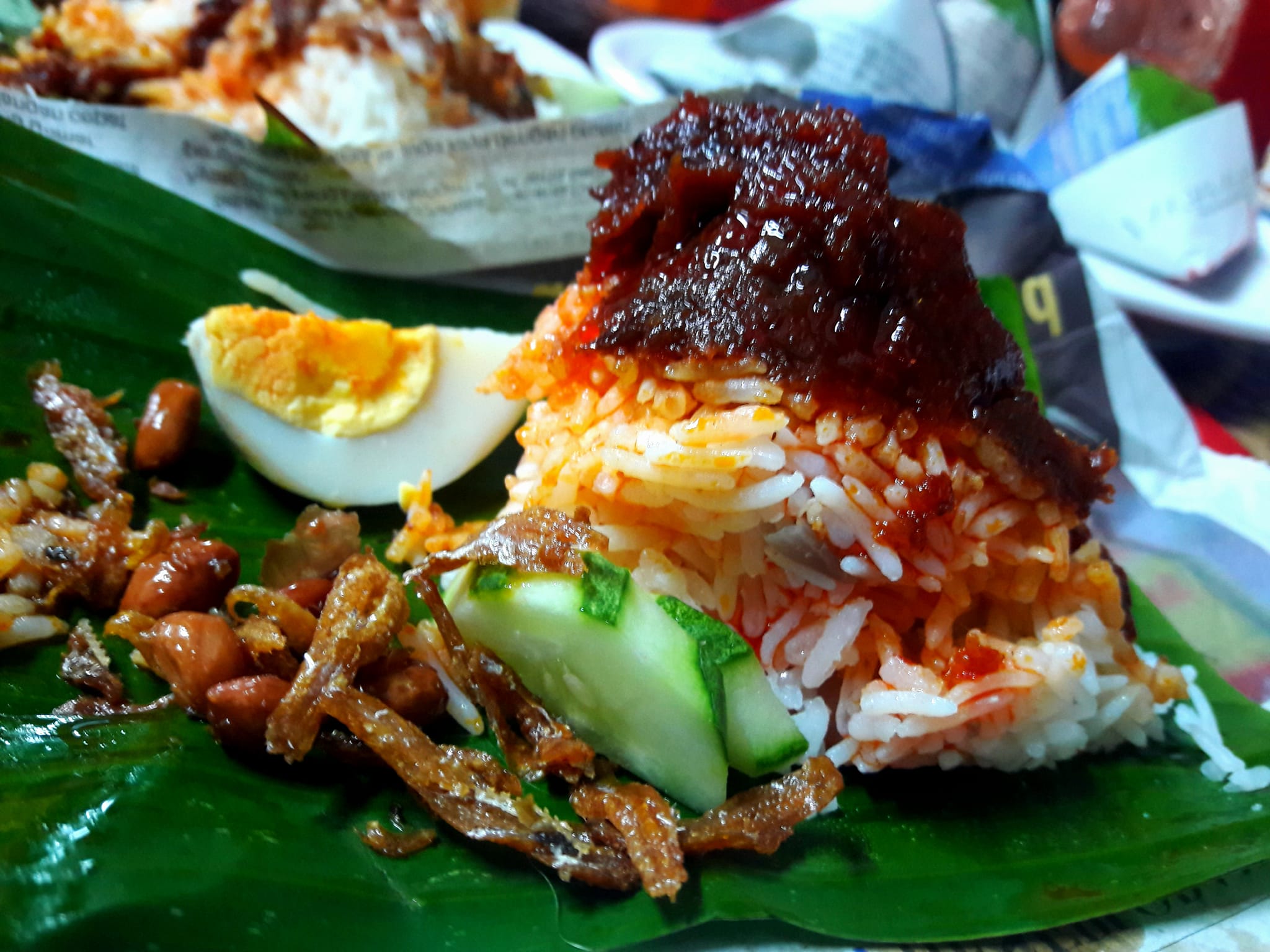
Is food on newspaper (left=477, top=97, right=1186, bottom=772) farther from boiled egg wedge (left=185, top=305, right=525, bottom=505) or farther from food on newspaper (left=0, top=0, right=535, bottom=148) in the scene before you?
food on newspaper (left=0, top=0, right=535, bottom=148)

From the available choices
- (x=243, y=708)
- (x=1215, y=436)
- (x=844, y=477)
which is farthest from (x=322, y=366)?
(x=1215, y=436)

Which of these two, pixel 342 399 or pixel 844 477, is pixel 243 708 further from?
pixel 844 477

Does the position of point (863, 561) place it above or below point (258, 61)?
below

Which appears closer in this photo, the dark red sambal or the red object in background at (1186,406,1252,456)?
the dark red sambal

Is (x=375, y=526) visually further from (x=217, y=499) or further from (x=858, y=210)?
(x=858, y=210)

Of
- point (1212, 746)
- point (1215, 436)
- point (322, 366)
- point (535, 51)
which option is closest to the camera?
point (1212, 746)

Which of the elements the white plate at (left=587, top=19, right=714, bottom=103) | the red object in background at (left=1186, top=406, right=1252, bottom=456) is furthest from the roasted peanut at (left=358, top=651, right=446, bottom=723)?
the white plate at (left=587, top=19, right=714, bottom=103)

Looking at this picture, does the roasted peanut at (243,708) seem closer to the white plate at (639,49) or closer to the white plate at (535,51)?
the white plate at (639,49)
